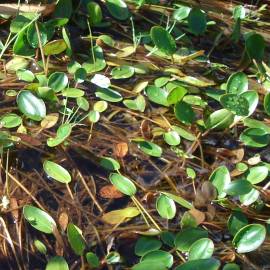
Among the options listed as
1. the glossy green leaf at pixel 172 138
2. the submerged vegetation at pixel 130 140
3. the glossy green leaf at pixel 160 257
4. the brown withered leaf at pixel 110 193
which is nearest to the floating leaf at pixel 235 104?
the submerged vegetation at pixel 130 140

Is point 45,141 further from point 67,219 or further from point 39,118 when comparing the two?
point 67,219

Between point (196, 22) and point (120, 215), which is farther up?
point (196, 22)

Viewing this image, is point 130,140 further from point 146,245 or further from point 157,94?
point 146,245

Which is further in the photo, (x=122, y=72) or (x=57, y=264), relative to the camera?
(x=122, y=72)

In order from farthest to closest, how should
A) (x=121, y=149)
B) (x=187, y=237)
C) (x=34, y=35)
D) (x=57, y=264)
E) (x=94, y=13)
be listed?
1. (x=94, y=13)
2. (x=34, y=35)
3. (x=121, y=149)
4. (x=187, y=237)
5. (x=57, y=264)

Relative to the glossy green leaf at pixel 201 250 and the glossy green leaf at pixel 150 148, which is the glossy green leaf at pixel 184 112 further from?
the glossy green leaf at pixel 201 250

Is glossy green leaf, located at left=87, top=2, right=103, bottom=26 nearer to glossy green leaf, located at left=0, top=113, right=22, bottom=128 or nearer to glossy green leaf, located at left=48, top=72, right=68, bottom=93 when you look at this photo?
glossy green leaf, located at left=48, top=72, right=68, bottom=93

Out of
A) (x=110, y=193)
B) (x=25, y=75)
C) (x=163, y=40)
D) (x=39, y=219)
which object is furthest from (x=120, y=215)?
(x=163, y=40)
